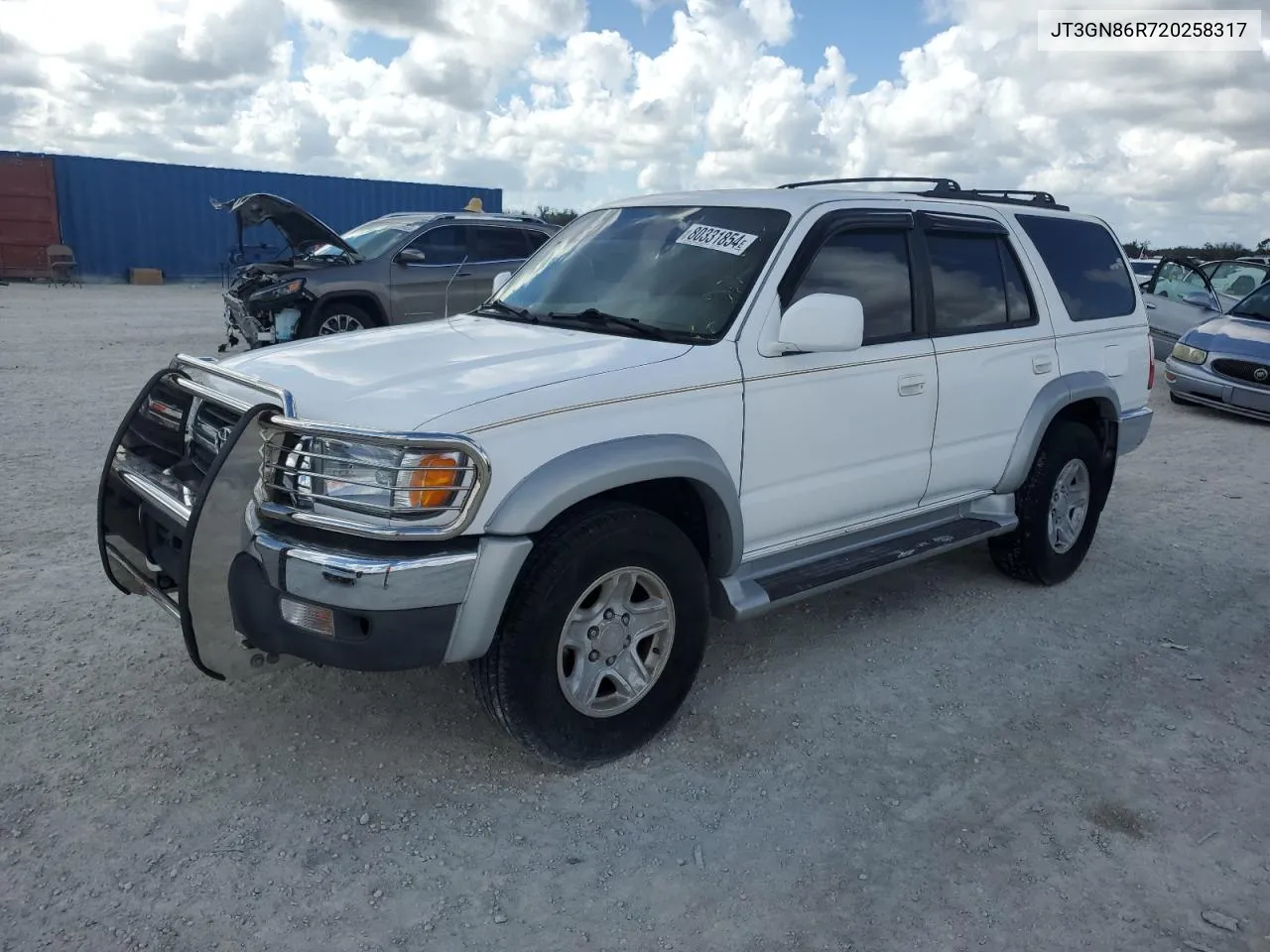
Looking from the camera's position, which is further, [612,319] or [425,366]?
[612,319]

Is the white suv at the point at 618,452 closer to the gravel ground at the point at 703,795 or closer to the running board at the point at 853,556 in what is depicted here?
Answer: the running board at the point at 853,556

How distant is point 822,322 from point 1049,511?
7.42 feet

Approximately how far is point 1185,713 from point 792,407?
1965mm

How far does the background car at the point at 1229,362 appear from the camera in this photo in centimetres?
1023

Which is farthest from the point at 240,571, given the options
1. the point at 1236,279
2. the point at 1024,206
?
the point at 1236,279

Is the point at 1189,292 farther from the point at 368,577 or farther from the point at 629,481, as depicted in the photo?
the point at 368,577

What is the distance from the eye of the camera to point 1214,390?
10.5m

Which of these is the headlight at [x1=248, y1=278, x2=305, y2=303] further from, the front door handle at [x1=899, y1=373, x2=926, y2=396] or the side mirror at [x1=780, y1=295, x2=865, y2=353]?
the side mirror at [x1=780, y1=295, x2=865, y2=353]

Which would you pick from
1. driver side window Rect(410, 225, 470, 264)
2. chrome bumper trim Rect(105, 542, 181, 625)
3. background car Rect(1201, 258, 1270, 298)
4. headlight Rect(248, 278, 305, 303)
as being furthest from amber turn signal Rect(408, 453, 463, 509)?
background car Rect(1201, 258, 1270, 298)

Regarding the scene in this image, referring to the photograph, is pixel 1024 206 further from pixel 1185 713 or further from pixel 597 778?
pixel 597 778

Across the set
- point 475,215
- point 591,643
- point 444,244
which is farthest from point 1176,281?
point 591,643

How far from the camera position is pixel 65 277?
2334cm

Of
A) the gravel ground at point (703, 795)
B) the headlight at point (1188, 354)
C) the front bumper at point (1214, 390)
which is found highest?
→ the headlight at point (1188, 354)

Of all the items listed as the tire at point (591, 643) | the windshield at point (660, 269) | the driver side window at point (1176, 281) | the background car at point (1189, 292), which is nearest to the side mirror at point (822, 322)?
the windshield at point (660, 269)
